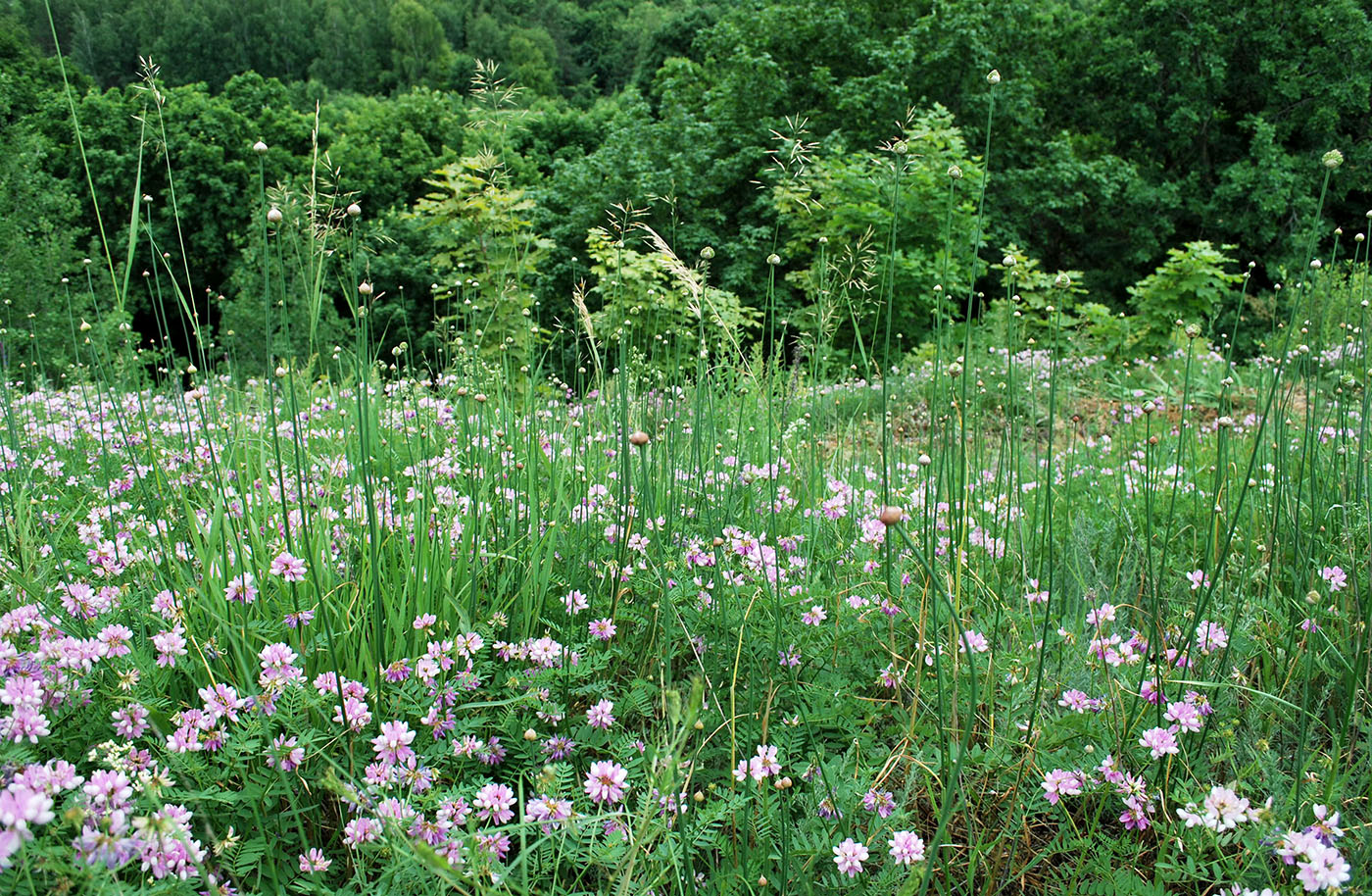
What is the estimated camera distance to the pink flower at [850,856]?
3.27 ft

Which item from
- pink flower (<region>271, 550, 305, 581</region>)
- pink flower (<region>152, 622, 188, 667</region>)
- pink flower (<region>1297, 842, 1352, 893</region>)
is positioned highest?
pink flower (<region>271, 550, 305, 581</region>)

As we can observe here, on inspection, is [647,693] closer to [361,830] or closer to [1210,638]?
[361,830]

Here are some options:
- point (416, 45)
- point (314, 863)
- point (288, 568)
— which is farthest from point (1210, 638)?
point (416, 45)

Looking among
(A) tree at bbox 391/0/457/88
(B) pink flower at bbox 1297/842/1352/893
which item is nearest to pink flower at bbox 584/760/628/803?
(B) pink flower at bbox 1297/842/1352/893

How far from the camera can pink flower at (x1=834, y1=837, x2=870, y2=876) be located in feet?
3.27

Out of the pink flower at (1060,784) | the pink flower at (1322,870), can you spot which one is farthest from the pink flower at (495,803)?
the pink flower at (1322,870)

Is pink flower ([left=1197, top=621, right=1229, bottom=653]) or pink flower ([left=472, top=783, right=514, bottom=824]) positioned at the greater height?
pink flower ([left=472, top=783, right=514, bottom=824])

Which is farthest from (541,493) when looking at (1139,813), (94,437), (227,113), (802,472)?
(227,113)

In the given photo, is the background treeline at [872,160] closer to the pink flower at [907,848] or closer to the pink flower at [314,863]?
the pink flower at [314,863]

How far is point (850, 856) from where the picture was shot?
1.00 meters

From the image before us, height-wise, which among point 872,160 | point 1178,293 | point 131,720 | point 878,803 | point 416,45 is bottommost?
point 1178,293

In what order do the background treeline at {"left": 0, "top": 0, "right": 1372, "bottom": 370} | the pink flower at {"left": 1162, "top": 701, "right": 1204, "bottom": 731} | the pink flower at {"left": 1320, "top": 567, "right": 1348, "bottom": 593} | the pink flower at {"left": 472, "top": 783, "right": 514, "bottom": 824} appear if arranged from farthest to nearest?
the background treeline at {"left": 0, "top": 0, "right": 1372, "bottom": 370}, the pink flower at {"left": 1320, "top": 567, "right": 1348, "bottom": 593}, the pink flower at {"left": 1162, "top": 701, "right": 1204, "bottom": 731}, the pink flower at {"left": 472, "top": 783, "right": 514, "bottom": 824}

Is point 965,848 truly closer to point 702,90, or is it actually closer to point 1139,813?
point 1139,813

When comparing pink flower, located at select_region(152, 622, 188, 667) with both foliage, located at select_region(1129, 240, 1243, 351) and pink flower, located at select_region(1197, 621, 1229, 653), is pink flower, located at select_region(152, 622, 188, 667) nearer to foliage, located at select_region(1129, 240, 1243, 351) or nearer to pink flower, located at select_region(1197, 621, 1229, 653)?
pink flower, located at select_region(1197, 621, 1229, 653)
